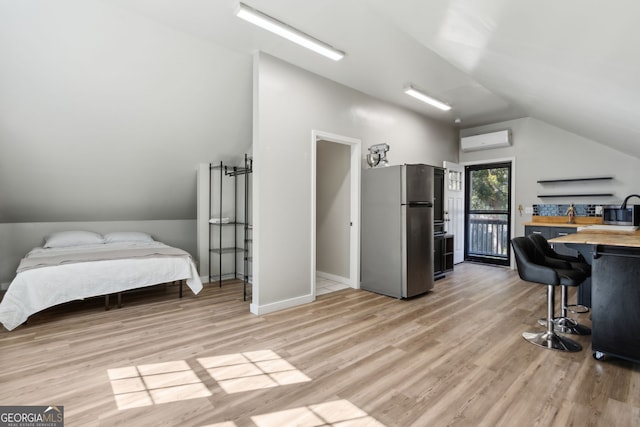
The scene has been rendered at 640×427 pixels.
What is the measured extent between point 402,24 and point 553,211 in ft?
15.6

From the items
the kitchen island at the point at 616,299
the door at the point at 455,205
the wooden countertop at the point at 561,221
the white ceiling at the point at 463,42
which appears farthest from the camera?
the door at the point at 455,205

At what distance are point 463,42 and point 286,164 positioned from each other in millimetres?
2170

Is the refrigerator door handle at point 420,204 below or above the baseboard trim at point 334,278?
above

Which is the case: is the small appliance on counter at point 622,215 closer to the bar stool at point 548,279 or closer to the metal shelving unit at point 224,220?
the bar stool at point 548,279

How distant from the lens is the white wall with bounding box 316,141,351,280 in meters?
4.84

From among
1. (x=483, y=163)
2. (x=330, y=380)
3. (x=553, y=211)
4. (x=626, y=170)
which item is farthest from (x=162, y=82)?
(x=626, y=170)

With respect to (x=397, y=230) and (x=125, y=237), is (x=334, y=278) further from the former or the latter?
(x=125, y=237)

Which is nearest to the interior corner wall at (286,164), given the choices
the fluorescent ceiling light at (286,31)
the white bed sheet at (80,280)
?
the fluorescent ceiling light at (286,31)

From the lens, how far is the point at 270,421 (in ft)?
5.82

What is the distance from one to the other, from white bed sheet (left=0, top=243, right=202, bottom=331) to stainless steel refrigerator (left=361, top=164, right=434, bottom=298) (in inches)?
95.3

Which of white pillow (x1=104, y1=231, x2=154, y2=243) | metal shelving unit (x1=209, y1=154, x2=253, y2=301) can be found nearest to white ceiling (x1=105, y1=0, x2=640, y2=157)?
metal shelving unit (x1=209, y1=154, x2=253, y2=301)

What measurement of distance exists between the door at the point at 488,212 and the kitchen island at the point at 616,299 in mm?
3979

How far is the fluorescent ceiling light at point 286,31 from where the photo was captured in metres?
2.72

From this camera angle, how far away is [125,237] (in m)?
4.98
